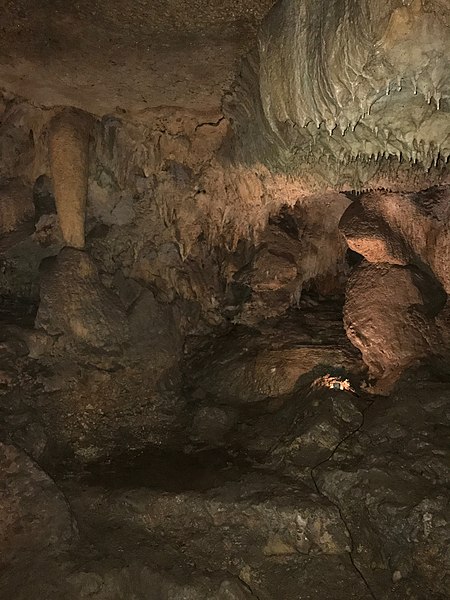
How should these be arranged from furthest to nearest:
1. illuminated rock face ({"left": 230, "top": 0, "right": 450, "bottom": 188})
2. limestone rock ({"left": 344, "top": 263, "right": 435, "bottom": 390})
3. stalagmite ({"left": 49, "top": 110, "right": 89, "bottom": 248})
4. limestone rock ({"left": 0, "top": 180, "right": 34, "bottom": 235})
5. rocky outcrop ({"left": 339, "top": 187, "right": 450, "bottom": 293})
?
limestone rock ({"left": 0, "top": 180, "right": 34, "bottom": 235}) < rocky outcrop ({"left": 339, "top": 187, "right": 450, "bottom": 293}) < stalagmite ({"left": 49, "top": 110, "right": 89, "bottom": 248}) < limestone rock ({"left": 344, "top": 263, "right": 435, "bottom": 390}) < illuminated rock face ({"left": 230, "top": 0, "right": 450, "bottom": 188})

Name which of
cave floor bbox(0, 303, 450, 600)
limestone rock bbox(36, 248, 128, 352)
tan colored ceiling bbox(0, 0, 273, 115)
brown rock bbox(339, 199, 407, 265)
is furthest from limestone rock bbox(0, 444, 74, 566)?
brown rock bbox(339, 199, 407, 265)

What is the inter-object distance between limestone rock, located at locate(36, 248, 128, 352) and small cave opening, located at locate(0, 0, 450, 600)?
0.02m

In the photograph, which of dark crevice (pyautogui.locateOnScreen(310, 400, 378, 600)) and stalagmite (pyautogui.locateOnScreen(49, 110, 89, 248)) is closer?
dark crevice (pyautogui.locateOnScreen(310, 400, 378, 600))

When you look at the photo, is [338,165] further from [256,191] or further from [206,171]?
[206,171]

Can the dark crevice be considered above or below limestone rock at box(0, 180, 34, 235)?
below

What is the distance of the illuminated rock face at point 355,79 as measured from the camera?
2451mm

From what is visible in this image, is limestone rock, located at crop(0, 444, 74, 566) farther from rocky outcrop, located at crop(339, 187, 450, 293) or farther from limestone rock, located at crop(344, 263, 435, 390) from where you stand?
rocky outcrop, located at crop(339, 187, 450, 293)

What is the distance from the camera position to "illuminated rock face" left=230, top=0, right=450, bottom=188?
8.04 feet

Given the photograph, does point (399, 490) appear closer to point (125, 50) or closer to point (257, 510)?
point (257, 510)

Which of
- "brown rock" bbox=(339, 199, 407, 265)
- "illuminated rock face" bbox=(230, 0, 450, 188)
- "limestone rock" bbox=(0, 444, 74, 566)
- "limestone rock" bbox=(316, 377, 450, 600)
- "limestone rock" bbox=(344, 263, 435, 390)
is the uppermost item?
"illuminated rock face" bbox=(230, 0, 450, 188)

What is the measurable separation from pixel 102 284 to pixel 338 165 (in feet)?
8.85

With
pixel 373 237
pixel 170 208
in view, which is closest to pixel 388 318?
pixel 373 237

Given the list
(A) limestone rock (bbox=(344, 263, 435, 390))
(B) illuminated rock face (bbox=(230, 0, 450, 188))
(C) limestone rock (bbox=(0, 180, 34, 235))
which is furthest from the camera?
(C) limestone rock (bbox=(0, 180, 34, 235))

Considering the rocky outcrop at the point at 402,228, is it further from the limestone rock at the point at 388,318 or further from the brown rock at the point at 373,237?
the limestone rock at the point at 388,318
